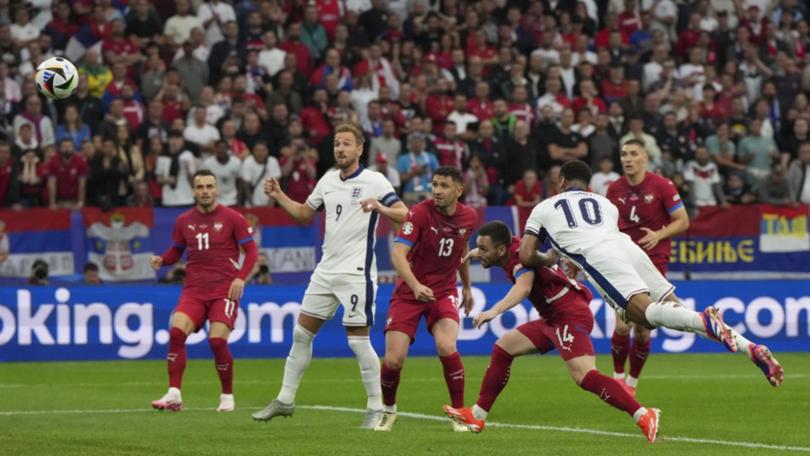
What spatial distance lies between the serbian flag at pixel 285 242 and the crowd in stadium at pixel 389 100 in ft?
2.37

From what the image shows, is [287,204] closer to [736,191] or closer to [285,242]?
[285,242]

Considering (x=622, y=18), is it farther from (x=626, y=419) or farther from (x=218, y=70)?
(x=626, y=419)

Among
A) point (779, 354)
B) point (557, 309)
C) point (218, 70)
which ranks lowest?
point (779, 354)

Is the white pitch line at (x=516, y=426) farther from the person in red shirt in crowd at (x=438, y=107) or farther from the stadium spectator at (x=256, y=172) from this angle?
the person in red shirt in crowd at (x=438, y=107)

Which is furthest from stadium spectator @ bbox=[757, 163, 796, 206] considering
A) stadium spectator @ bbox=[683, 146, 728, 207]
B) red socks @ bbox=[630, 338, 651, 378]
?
red socks @ bbox=[630, 338, 651, 378]

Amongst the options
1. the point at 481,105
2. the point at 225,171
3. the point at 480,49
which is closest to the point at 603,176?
the point at 481,105

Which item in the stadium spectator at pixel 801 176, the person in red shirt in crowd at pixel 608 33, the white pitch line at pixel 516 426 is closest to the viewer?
the white pitch line at pixel 516 426

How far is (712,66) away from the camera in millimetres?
30656

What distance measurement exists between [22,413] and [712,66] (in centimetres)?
1936

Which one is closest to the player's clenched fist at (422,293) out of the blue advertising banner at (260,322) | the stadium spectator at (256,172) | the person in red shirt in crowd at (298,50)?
the blue advertising banner at (260,322)

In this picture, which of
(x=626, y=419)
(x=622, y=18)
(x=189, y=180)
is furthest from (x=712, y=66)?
(x=626, y=419)

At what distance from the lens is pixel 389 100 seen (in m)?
26.7

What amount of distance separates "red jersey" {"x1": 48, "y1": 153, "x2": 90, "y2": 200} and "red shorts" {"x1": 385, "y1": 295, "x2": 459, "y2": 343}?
38.6ft

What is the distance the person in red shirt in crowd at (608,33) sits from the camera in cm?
3045
